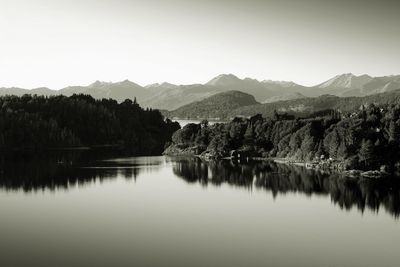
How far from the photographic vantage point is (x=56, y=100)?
17638 centimetres

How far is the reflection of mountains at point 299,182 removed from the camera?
205 feet

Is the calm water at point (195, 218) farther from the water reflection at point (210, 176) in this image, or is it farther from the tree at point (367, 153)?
the tree at point (367, 153)

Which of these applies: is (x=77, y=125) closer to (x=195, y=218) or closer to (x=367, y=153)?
(x=367, y=153)

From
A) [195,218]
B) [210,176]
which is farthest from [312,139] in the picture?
[195,218]

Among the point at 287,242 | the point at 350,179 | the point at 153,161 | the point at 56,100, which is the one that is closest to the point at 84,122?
the point at 56,100

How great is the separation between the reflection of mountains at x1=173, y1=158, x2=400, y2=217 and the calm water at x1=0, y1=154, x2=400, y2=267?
16 cm

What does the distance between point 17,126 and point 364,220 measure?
11605cm

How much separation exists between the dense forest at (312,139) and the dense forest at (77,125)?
57.2 feet

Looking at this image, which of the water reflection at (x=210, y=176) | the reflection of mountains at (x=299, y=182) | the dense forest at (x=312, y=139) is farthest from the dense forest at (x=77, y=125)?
the reflection of mountains at (x=299, y=182)

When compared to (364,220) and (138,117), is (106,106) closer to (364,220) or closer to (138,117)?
(138,117)

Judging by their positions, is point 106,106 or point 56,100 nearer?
point 56,100

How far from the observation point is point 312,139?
99.8m

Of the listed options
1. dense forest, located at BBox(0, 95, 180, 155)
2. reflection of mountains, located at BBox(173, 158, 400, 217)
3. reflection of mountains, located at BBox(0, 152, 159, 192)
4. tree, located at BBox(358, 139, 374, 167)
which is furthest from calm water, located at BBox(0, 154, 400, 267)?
dense forest, located at BBox(0, 95, 180, 155)

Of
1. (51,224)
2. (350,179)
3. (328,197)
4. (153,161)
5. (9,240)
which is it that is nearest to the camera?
(9,240)
